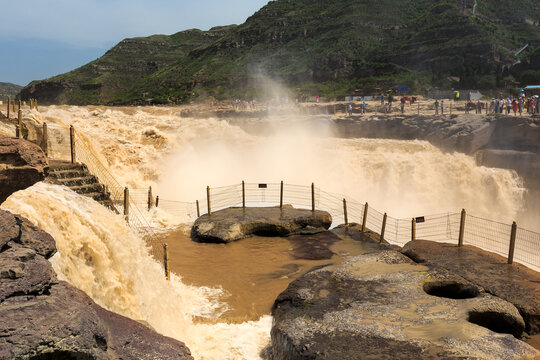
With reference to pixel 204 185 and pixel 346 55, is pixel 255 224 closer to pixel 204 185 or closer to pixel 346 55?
pixel 204 185

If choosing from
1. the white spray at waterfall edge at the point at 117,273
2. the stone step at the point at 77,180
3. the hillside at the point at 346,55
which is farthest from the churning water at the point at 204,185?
the hillside at the point at 346,55

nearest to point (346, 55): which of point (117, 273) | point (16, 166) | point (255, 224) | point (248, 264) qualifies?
point (255, 224)

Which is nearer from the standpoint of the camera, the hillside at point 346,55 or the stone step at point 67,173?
the stone step at point 67,173

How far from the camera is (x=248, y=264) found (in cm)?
1290

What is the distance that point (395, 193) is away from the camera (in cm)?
2466

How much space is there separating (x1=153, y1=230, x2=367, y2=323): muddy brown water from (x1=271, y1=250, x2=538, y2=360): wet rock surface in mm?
1529

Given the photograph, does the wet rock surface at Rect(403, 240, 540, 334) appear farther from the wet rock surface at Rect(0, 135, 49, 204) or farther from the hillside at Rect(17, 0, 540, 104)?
the hillside at Rect(17, 0, 540, 104)

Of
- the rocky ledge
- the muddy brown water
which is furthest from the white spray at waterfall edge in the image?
the rocky ledge

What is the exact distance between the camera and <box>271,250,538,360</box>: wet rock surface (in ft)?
21.0

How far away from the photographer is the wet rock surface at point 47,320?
11.3 feet

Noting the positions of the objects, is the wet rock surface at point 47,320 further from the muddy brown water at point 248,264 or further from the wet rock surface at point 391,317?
the muddy brown water at point 248,264

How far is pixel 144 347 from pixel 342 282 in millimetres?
5535

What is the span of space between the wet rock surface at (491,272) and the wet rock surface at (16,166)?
901 cm

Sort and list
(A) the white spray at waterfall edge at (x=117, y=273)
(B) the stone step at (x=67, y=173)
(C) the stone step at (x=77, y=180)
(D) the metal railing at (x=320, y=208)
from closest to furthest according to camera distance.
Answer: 1. (A) the white spray at waterfall edge at (x=117, y=273)
2. (C) the stone step at (x=77, y=180)
3. (B) the stone step at (x=67, y=173)
4. (D) the metal railing at (x=320, y=208)
